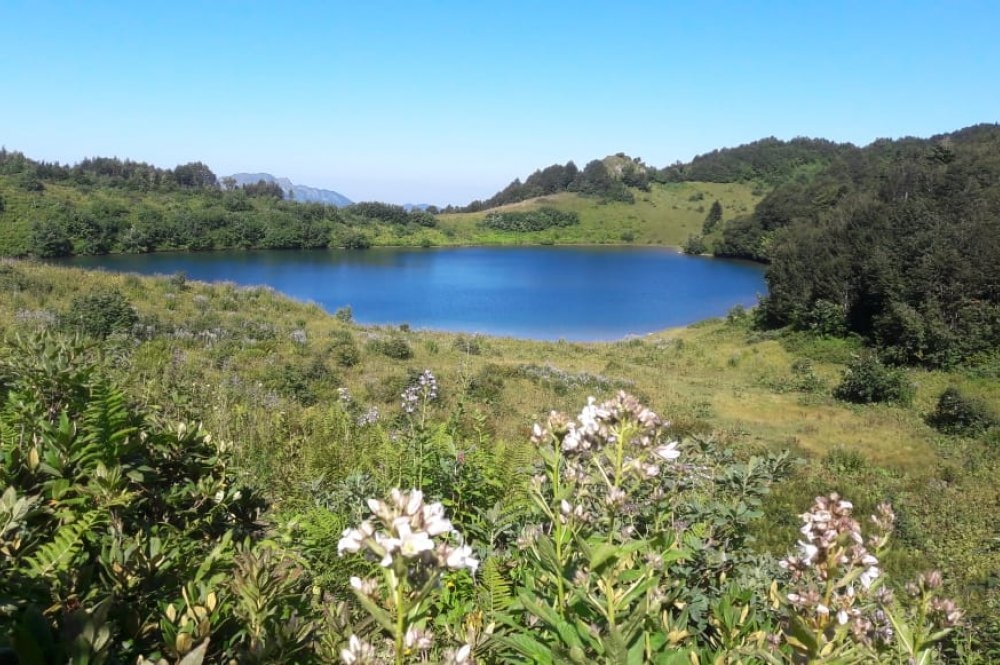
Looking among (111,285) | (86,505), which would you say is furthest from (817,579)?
(111,285)

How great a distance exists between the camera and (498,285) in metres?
64.4

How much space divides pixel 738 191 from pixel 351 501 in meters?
137

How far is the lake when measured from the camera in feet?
151

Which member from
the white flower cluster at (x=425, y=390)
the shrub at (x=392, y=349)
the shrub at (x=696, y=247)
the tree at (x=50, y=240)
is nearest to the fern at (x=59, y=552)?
the white flower cluster at (x=425, y=390)

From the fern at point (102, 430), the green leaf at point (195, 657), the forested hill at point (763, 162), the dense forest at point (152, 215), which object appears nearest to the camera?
the green leaf at point (195, 657)

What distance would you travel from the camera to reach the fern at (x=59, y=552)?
1.49 meters

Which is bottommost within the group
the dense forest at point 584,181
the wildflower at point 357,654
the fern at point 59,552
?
the fern at point 59,552

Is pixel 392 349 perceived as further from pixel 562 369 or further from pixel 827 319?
pixel 827 319

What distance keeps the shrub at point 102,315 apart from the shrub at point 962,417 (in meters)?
21.7

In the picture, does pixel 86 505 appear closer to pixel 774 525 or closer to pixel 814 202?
pixel 774 525

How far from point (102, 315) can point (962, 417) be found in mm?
22617

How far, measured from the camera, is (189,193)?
10288 cm

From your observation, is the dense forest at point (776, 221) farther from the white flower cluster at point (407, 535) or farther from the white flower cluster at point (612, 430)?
the white flower cluster at point (407, 535)

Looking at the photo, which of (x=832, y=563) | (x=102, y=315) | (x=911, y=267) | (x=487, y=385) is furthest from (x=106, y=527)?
(x=911, y=267)
